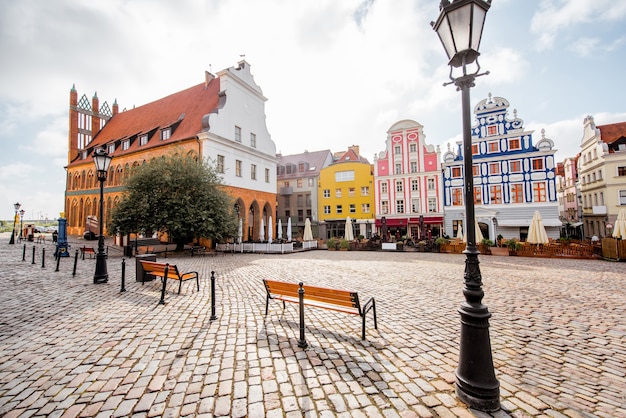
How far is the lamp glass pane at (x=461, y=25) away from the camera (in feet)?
9.76

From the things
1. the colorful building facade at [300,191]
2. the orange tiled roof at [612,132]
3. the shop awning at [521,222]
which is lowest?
the shop awning at [521,222]

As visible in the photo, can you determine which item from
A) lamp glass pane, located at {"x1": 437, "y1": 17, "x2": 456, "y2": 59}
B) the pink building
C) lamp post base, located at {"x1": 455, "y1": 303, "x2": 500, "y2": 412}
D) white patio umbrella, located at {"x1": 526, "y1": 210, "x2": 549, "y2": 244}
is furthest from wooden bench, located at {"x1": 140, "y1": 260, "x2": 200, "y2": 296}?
the pink building

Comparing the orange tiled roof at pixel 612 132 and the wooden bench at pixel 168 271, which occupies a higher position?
the orange tiled roof at pixel 612 132

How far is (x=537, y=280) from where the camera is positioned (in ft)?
32.6

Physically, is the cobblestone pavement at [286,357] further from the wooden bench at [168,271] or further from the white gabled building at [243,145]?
the white gabled building at [243,145]

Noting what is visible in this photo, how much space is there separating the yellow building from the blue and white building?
33.9 ft

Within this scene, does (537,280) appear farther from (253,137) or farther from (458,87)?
(253,137)

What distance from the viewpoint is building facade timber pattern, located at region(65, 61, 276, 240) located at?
2559cm

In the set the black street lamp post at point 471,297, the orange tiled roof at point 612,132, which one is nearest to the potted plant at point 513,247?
the black street lamp post at point 471,297

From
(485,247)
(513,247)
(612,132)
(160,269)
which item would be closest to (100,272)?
(160,269)

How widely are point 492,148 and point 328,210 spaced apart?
21035mm

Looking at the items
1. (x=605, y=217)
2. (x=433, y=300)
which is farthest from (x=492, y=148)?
(x=433, y=300)

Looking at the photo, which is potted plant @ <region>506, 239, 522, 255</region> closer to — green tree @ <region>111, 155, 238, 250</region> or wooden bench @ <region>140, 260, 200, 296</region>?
green tree @ <region>111, 155, 238, 250</region>

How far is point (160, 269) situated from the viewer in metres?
8.09
